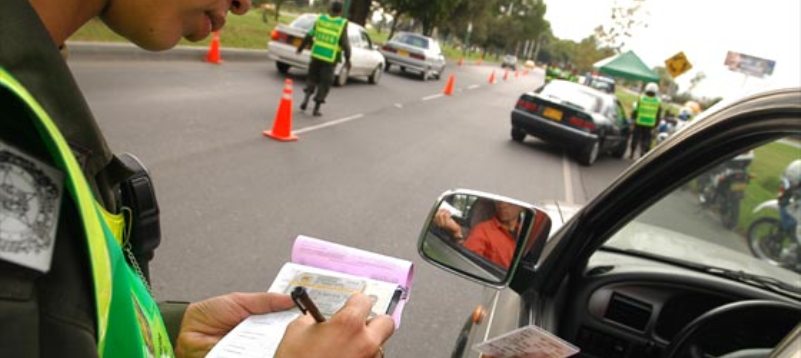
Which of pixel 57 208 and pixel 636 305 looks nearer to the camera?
pixel 57 208

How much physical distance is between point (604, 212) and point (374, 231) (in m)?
3.84

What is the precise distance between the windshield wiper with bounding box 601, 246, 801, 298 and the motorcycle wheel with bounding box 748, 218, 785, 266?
0.29 meters

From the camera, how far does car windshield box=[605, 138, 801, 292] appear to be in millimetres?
2477

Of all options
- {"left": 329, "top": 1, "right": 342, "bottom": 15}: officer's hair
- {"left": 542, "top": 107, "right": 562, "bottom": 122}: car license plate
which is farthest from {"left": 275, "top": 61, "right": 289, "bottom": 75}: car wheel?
{"left": 542, "top": 107, "right": 562, "bottom": 122}: car license plate

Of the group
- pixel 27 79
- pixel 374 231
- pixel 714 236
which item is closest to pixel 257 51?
pixel 374 231

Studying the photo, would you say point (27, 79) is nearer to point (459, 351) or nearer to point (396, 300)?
point (396, 300)

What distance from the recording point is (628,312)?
7.23ft

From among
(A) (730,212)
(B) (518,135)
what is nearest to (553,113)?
(B) (518,135)

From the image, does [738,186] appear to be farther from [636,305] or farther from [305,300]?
[305,300]

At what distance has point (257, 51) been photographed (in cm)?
1838

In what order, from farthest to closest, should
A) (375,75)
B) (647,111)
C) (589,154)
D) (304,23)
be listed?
(375,75), (304,23), (647,111), (589,154)

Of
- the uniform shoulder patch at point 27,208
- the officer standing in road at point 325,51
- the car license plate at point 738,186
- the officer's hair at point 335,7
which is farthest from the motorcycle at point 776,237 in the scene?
the officer's hair at point 335,7

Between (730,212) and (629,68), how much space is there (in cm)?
2781

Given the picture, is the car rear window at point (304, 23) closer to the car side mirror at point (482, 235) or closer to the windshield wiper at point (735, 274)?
the windshield wiper at point (735, 274)
